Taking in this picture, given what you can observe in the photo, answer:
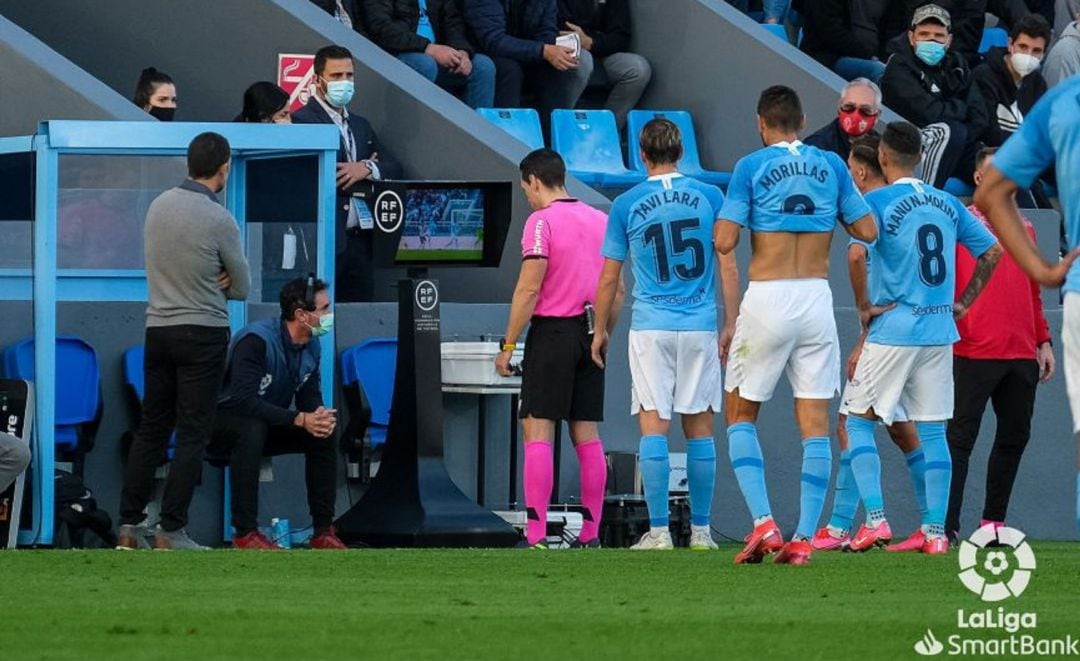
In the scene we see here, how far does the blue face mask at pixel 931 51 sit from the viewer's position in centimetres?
1644

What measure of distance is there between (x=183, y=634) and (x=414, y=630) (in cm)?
72

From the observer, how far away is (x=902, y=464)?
14.9m

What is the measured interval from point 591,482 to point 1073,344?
20.6ft

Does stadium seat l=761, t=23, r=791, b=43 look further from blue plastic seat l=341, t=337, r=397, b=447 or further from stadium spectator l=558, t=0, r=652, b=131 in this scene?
blue plastic seat l=341, t=337, r=397, b=447

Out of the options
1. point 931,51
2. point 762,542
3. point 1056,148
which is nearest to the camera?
point 1056,148

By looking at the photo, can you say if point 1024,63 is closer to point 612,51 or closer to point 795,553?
point 612,51

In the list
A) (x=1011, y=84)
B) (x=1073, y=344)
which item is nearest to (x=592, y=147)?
(x=1011, y=84)

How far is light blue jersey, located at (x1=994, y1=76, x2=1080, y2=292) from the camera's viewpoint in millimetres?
6375

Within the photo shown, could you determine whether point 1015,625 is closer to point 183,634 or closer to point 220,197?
point 183,634

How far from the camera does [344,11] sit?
52.3 ft

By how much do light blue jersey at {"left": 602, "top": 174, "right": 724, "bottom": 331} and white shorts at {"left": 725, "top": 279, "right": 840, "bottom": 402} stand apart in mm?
1071

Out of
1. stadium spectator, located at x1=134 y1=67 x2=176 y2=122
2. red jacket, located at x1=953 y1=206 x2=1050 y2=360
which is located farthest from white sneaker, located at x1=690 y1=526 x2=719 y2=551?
stadium spectator, located at x1=134 y1=67 x2=176 y2=122

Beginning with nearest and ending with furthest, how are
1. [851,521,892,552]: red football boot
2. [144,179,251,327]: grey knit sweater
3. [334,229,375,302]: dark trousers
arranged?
1. [851,521,892,552]: red football boot
2. [144,179,251,327]: grey knit sweater
3. [334,229,375,302]: dark trousers

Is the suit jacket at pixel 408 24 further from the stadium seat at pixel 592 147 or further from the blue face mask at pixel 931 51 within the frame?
the blue face mask at pixel 931 51
